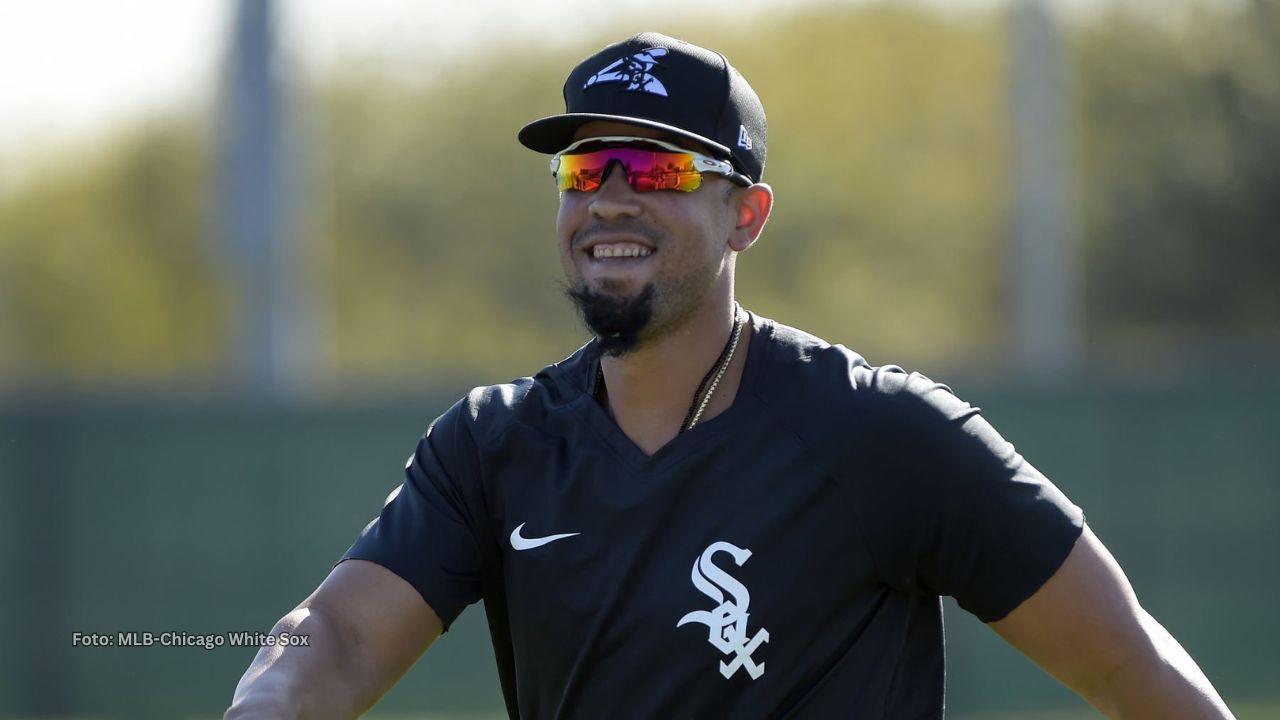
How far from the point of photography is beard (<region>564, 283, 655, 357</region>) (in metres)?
3.50

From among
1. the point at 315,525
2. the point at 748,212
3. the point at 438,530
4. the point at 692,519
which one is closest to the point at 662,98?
the point at 748,212

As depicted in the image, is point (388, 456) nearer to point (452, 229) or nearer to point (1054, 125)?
point (1054, 125)

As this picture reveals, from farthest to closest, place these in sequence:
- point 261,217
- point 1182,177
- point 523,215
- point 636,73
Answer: point 523,215, point 1182,177, point 261,217, point 636,73

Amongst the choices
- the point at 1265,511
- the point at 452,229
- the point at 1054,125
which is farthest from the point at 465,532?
the point at 452,229

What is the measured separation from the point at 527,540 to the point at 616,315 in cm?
50

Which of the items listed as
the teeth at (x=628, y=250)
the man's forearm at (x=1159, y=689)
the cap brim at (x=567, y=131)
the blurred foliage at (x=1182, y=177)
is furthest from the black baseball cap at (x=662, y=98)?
the blurred foliage at (x=1182, y=177)

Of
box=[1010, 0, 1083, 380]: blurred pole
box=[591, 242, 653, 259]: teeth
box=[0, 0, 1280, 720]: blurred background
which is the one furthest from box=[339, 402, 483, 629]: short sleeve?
box=[1010, 0, 1083, 380]: blurred pole

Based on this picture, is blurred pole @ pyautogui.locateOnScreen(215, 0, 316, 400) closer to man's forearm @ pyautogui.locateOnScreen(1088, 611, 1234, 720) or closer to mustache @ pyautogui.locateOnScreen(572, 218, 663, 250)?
mustache @ pyautogui.locateOnScreen(572, 218, 663, 250)

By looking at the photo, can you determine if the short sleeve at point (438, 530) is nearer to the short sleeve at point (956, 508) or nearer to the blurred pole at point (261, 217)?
the short sleeve at point (956, 508)

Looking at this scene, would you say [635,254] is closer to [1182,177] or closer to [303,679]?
[303,679]

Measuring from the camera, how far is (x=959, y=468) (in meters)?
3.20

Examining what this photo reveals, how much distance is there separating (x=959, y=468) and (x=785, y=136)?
29276 millimetres

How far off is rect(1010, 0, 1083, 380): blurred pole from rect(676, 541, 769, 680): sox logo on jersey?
13.5 m

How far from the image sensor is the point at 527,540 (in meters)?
3.41
